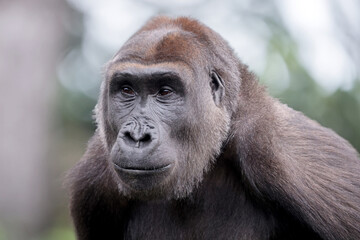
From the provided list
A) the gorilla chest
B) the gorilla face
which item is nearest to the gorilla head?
the gorilla face

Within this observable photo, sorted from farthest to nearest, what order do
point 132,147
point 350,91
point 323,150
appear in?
point 350,91 → point 323,150 → point 132,147

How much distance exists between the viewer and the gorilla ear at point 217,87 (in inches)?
273

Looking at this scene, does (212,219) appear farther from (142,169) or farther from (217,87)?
(217,87)

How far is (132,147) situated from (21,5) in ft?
38.3

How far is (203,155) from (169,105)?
25.5 inches

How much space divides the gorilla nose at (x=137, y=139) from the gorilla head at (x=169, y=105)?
0.01 meters

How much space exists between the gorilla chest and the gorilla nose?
Answer: 3.75ft

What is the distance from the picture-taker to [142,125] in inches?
249

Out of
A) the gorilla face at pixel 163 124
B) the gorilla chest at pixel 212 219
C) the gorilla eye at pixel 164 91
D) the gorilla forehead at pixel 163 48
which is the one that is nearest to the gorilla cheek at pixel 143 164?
the gorilla face at pixel 163 124

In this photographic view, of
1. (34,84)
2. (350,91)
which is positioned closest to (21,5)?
(34,84)

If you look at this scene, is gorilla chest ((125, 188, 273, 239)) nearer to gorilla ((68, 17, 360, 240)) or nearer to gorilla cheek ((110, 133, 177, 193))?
gorilla ((68, 17, 360, 240))

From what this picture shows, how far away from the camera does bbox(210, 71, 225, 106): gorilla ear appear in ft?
22.7

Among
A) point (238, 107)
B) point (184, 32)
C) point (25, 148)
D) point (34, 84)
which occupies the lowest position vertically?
point (25, 148)

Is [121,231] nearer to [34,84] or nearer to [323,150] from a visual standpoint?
[323,150]
